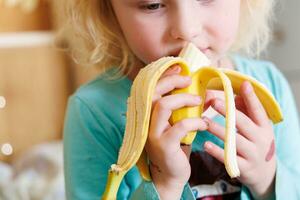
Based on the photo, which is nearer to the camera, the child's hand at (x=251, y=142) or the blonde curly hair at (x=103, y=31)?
the child's hand at (x=251, y=142)

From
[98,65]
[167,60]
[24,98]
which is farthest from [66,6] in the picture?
[24,98]

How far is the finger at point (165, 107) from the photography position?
2.11 feet

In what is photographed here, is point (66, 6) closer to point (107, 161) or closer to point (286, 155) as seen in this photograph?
point (107, 161)

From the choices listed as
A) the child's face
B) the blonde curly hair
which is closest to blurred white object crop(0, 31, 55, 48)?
the blonde curly hair

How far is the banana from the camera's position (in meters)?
0.62

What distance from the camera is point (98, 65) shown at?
972mm

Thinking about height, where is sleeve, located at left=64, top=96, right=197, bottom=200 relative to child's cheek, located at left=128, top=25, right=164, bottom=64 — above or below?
below

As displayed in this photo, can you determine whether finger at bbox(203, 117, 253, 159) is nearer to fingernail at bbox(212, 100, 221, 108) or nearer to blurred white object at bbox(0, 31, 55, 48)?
fingernail at bbox(212, 100, 221, 108)

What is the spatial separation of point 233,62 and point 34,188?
818 mm

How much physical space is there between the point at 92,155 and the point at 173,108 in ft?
0.81

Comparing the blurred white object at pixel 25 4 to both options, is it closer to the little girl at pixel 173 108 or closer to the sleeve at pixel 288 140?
the little girl at pixel 173 108

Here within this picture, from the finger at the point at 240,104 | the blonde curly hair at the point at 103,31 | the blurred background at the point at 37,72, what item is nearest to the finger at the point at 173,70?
the finger at the point at 240,104

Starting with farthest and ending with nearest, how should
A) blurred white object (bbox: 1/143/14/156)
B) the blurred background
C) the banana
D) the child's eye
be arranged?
blurred white object (bbox: 1/143/14/156), the blurred background, the child's eye, the banana

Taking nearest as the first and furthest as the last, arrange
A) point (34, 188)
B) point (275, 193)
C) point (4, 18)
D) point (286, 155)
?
point (275, 193) < point (286, 155) < point (34, 188) < point (4, 18)
